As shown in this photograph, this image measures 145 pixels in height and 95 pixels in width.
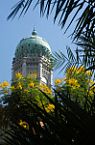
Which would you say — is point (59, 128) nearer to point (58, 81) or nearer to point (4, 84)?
point (58, 81)

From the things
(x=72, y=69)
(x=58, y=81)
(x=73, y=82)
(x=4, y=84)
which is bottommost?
(x=4, y=84)

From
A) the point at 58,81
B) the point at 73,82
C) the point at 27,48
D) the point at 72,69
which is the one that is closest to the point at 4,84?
the point at 58,81


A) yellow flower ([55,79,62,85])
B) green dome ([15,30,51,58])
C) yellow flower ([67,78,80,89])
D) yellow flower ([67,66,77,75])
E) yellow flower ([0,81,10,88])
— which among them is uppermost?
green dome ([15,30,51,58])

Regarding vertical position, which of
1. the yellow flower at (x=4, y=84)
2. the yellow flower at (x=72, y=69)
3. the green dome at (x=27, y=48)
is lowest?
the yellow flower at (x=4, y=84)

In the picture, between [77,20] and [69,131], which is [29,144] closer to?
[69,131]

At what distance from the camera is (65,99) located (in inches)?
92.3

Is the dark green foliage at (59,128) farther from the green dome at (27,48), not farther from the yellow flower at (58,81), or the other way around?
the green dome at (27,48)

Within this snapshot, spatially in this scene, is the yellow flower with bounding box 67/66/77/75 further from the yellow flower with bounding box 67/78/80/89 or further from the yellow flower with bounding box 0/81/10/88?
the yellow flower with bounding box 0/81/10/88

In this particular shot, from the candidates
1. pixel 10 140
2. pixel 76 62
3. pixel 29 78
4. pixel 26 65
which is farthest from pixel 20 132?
pixel 26 65

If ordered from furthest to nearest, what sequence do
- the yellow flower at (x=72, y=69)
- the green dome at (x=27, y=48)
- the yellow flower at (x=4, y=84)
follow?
the green dome at (x=27, y=48)
the yellow flower at (x=4, y=84)
the yellow flower at (x=72, y=69)

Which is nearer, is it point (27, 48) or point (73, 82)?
point (73, 82)

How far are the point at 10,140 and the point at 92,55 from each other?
97 cm

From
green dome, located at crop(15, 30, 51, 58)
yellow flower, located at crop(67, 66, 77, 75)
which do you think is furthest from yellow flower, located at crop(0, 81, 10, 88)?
green dome, located at crop(15, 30, 51, 58)

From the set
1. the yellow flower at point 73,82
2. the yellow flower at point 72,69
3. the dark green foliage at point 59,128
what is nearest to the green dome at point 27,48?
the yellow flower at point 73,82
